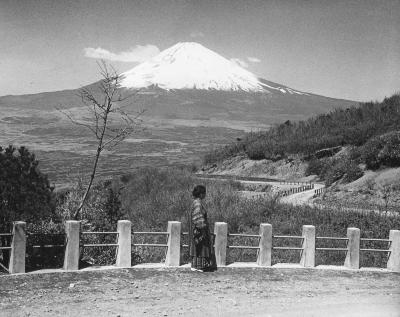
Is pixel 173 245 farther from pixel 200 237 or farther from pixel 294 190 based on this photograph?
pixel 294 190

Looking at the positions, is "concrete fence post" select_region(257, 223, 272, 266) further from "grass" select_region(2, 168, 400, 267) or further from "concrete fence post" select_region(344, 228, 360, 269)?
"grass" select_region(2, 168, 400, 267)

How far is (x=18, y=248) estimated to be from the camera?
10.5 meters

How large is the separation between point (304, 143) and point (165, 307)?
34.2m

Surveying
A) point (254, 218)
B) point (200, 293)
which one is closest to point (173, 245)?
point (200, 293)

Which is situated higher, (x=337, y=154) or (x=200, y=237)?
(x=337, y=154)

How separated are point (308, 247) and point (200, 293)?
3.46 m

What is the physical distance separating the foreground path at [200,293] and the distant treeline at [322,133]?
25.4m

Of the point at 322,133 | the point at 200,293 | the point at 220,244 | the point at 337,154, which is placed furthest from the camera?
the point at 322,133

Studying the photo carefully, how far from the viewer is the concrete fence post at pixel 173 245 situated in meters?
11.7

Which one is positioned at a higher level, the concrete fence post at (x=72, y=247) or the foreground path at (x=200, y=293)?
the concrete fence post at (x=72, y=247)

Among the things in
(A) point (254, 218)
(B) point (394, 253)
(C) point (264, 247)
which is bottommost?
(A) point (254, 218)

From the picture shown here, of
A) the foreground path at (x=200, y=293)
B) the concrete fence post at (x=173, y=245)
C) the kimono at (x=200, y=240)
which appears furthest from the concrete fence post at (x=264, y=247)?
the concrete fence post at (x=173, y=245)

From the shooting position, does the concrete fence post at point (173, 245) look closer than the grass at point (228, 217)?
Yes

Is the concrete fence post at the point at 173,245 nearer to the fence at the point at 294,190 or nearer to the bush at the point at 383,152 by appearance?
the fence at the point at 294,190
